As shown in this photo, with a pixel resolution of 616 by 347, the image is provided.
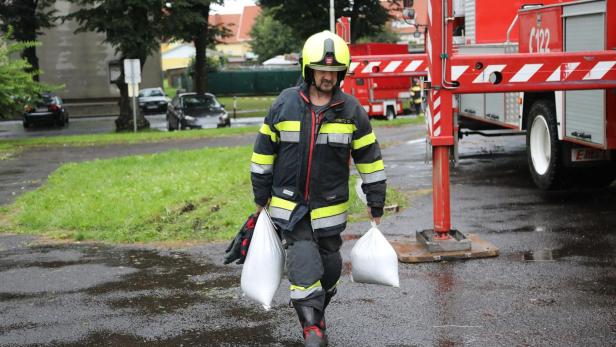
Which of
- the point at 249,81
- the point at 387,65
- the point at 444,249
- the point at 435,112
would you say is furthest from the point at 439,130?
the point at 249,81

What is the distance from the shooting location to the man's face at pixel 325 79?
16.3ft

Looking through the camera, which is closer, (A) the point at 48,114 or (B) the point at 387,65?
(B) the point at 387,65

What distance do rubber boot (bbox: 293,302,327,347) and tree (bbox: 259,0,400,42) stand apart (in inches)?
1386

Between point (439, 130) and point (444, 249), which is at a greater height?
point (439, 130)

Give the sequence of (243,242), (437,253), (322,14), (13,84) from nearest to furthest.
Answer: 1. (243,242)
2. (437,253)
3. (13,84)
4. (322,14)

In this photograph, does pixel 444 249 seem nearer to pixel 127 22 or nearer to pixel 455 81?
pixel 455 81

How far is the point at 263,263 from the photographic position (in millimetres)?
5129

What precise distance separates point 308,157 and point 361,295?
1.74 metres

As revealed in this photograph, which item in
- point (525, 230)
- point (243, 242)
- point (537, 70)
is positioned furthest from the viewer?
point (525, 230)

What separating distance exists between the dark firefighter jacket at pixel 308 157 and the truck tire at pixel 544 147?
5754 mm

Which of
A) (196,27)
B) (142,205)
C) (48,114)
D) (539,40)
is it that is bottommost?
(142,205)

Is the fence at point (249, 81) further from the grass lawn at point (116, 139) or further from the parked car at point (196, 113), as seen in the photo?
the grass lawn at point (116, 139)

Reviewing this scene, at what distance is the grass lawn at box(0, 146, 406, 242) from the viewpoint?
9367 mm

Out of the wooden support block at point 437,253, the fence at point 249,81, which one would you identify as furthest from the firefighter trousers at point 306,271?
the fence at point 249,81
